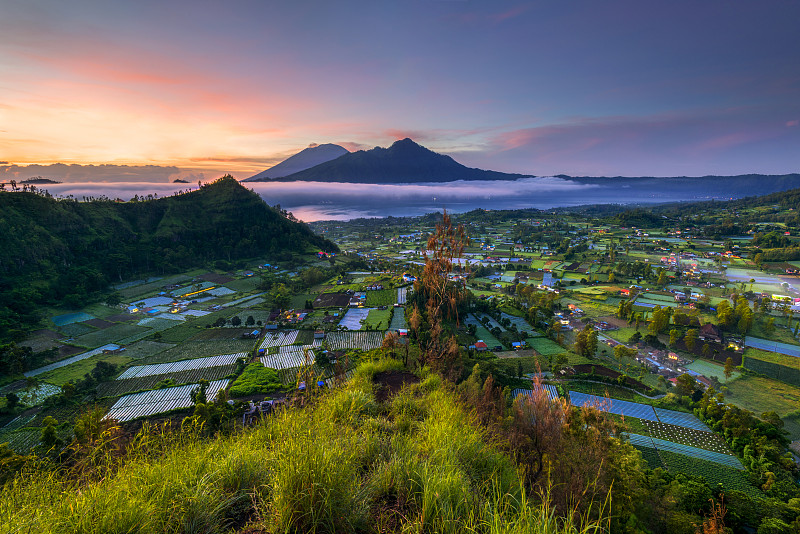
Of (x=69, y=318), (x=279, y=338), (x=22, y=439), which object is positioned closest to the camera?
(x=22, y=439)

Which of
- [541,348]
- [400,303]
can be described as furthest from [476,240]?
[541,348]

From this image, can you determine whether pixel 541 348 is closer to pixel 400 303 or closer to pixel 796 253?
pixel 400 303

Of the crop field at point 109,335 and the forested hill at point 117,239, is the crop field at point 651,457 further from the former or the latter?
the forested hill at point 117,239

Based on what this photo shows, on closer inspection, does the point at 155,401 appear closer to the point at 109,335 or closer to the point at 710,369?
the point at 109,335

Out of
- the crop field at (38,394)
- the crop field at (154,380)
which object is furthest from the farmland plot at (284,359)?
the crop field at (38,394)

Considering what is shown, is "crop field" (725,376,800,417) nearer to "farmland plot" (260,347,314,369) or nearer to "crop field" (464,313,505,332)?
"crop field" (464,313,505,332)

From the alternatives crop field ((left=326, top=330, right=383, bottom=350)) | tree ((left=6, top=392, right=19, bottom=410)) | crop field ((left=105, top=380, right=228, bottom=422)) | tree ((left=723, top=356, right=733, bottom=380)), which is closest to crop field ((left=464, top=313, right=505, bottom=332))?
crop field ((left=326, top=330, right=383, bottom=350))

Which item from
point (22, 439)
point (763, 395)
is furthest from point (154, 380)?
point (763, 395)
